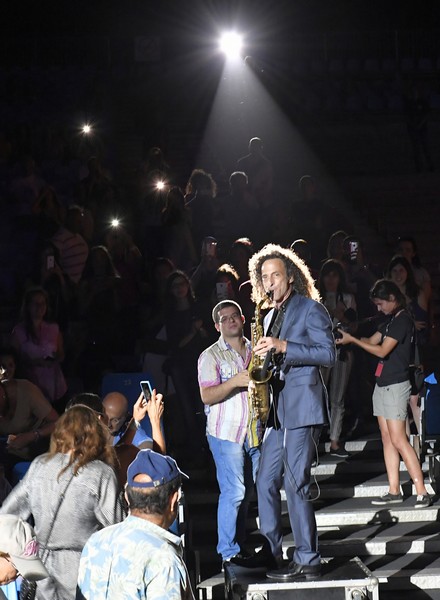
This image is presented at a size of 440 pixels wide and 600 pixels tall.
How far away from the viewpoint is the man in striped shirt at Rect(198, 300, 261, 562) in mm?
7457

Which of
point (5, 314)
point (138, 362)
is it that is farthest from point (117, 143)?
point (138, 362)

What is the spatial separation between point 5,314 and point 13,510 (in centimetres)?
667

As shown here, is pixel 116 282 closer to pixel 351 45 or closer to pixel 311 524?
pixel 311 524

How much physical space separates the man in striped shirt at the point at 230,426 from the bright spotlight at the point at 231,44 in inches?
670

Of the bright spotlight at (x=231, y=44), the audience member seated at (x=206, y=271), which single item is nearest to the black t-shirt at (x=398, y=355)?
the audience member seated at (x=206, y=271)

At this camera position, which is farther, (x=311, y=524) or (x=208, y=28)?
(x=208, y=28)

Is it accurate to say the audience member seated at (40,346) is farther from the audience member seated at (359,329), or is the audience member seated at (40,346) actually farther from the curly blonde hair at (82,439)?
the curly blonde hair at (82,439)

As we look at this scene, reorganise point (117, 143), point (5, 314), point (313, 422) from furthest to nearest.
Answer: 1. point (117, 143)
2. point (5, 314)
3. point (313, 422)

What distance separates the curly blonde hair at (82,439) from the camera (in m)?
5.52

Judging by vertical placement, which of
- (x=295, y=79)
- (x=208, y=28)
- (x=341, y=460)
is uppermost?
(x=208, y=28)

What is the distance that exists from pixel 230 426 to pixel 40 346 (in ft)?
9.35

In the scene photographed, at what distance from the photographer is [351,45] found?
80.5ft

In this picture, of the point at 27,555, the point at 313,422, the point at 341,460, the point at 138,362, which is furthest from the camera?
the point at 138,362

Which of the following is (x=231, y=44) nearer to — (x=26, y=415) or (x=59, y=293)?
(x=59, y=293)
